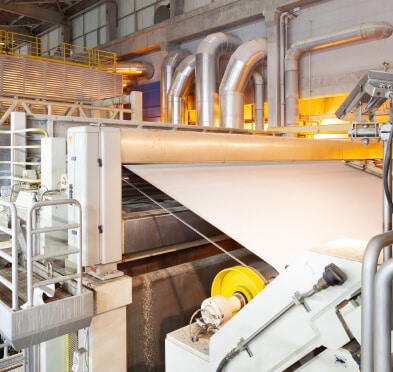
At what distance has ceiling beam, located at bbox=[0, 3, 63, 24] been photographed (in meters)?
12.7

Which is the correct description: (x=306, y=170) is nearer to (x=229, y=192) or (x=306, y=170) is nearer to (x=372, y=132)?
(x=229, y=192)

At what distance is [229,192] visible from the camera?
2.97 m

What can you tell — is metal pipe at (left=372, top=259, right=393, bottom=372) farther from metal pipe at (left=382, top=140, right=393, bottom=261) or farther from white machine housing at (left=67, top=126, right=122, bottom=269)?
white machine housing at (left=67, top=126, right=122, bottom=269)

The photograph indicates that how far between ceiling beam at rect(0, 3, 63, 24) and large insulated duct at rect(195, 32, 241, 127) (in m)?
7.25

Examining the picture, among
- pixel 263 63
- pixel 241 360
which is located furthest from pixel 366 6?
pixel 241 360

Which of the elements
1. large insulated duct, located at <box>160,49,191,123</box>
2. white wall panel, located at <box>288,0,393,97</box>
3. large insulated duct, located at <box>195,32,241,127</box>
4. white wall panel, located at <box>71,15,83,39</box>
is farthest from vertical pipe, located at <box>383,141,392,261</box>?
white wall panel, located at <box>71,15,83,39</box>

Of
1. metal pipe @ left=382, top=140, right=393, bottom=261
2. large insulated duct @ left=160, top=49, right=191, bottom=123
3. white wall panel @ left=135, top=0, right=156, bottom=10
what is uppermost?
white wall panel @ left=135, top=0, right=156, bottom=10

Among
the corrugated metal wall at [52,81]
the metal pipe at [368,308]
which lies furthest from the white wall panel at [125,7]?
the metal pipe at [368,308]

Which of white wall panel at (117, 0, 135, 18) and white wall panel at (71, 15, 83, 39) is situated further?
white wall panel at (71, 15, 83, 39)

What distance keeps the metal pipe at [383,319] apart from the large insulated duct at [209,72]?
8419 mm

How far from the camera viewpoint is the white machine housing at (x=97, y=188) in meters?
2.52

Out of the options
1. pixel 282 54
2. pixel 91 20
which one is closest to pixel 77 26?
pixel 91 20

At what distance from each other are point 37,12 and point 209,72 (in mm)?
8131

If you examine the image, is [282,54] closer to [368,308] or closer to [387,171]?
[387,171]
